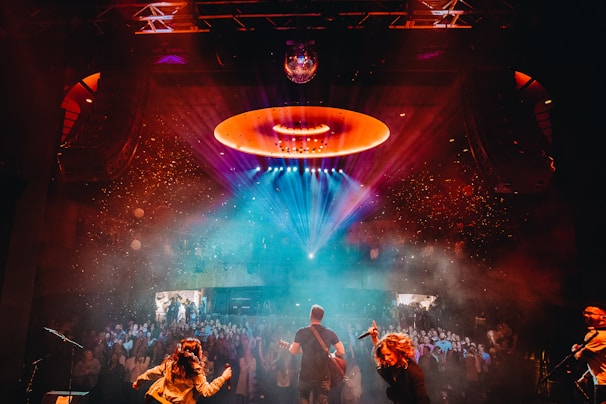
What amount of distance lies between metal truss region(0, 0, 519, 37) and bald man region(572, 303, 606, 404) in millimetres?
3447

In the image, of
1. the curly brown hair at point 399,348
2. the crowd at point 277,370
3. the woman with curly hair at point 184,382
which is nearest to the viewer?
the curly brown hair at point 399,348

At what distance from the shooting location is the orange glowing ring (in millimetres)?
6035

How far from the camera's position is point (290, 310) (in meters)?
15.1

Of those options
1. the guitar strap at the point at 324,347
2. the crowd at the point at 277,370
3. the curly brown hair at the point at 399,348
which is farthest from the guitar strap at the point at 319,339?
the crowd at the point at 277,370

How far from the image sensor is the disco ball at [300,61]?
4.22m

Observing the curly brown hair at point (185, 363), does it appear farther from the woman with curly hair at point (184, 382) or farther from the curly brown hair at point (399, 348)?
the curly brown hair at point (399, 348)

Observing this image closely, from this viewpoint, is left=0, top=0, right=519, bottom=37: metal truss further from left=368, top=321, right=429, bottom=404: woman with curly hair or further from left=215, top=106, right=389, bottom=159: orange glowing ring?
left=368, top=321, right=429, bottom=404: woman with curly hair

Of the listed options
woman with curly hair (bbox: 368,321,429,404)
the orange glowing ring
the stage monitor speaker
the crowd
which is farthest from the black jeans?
the stage monitor speaker

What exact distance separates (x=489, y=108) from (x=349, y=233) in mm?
10023

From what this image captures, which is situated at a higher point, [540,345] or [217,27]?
[217,27]

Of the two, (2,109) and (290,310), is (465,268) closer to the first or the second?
(290,310)

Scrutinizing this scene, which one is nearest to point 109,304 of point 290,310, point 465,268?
point 290,310

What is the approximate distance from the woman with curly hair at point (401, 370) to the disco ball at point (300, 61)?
3051 millimetres

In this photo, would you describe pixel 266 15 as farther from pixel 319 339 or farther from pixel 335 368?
pixel 335 368
